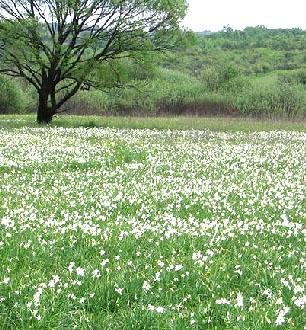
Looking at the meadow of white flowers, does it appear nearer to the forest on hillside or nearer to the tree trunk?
the tree trunk

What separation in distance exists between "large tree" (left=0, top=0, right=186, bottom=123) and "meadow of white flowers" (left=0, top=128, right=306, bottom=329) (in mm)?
19148

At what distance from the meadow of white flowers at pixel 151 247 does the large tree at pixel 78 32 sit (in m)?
19.1

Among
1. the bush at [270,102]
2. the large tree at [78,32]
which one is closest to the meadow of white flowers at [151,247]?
the large tree at [78,32]

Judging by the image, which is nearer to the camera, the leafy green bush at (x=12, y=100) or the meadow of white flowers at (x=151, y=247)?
the meadow of white flowers at (x=151, y=247)

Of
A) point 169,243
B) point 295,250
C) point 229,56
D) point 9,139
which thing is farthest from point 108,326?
point 229,56

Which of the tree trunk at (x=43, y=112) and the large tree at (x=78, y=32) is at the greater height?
the large tree at (x=78, y=32)

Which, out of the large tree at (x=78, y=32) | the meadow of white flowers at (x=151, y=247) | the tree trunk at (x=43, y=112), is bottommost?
the meadow of white flowers at (x=151, y=247)

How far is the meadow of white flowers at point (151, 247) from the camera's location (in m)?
5.50

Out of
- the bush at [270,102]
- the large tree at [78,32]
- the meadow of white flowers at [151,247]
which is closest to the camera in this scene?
the meadow of white flowers at [151,247]

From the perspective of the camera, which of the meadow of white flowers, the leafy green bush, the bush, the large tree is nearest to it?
the meadow of white flowers

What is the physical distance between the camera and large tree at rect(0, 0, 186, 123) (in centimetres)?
3322

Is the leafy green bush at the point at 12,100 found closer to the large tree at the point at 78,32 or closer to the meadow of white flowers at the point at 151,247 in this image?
the large tree at the point at 78,32

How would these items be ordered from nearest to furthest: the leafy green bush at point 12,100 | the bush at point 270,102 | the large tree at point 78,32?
the large tree at point 78,32 < the bush at point 270,102 < the leafy green bush at point 12,100

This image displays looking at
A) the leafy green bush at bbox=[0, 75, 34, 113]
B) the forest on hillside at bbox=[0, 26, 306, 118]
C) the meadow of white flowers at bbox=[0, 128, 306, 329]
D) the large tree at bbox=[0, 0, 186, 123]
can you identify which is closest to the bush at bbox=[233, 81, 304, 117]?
the forest on hillside at bbox=[0, 26, 306, 118]
